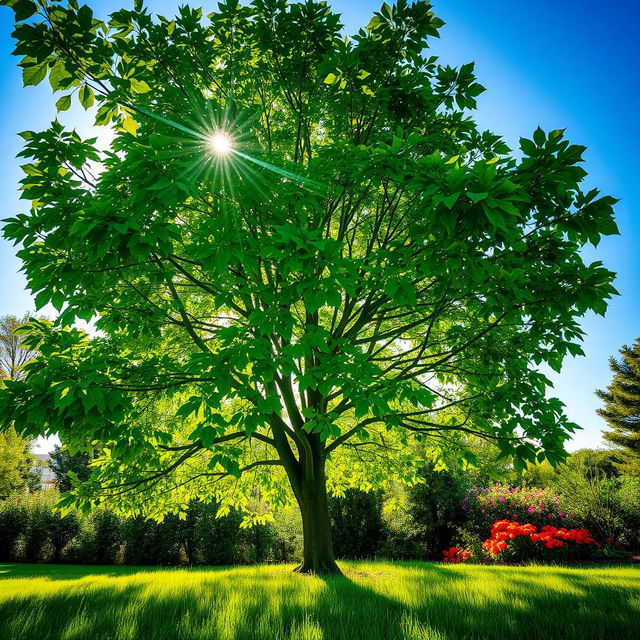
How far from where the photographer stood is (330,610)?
3.88 metres

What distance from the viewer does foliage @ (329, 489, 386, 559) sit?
13164mm

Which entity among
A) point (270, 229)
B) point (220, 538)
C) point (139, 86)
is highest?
point (139, 86)

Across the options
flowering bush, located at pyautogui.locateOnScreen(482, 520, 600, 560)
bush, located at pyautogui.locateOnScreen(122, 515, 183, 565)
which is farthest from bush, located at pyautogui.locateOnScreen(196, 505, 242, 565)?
flowering bush, located at pyautogui.locateOnScreen(482, 520, 600, 560)

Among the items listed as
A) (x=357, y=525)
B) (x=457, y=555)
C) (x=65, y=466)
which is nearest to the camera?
(x=457, y=555)

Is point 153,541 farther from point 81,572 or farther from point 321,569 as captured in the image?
point 321,569

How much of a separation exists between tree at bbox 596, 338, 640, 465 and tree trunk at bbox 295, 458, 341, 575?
120 ft

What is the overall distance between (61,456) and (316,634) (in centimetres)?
3071

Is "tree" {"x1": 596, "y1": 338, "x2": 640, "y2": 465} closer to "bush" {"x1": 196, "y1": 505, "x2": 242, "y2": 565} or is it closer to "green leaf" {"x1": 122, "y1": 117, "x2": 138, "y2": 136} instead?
"bush" {"x1": 196, "y1": 505, "x2": 242, "y2": 565}

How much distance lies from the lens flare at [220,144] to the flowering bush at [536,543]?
1166 cm

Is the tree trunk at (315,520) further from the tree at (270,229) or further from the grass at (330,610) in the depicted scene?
the grass at (330,610)

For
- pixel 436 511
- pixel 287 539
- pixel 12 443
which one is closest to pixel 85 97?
pixel 287 539

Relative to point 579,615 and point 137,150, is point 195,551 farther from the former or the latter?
point 137,150

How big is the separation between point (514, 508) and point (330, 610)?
11.3 metres

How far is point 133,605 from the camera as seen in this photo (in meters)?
4.19
